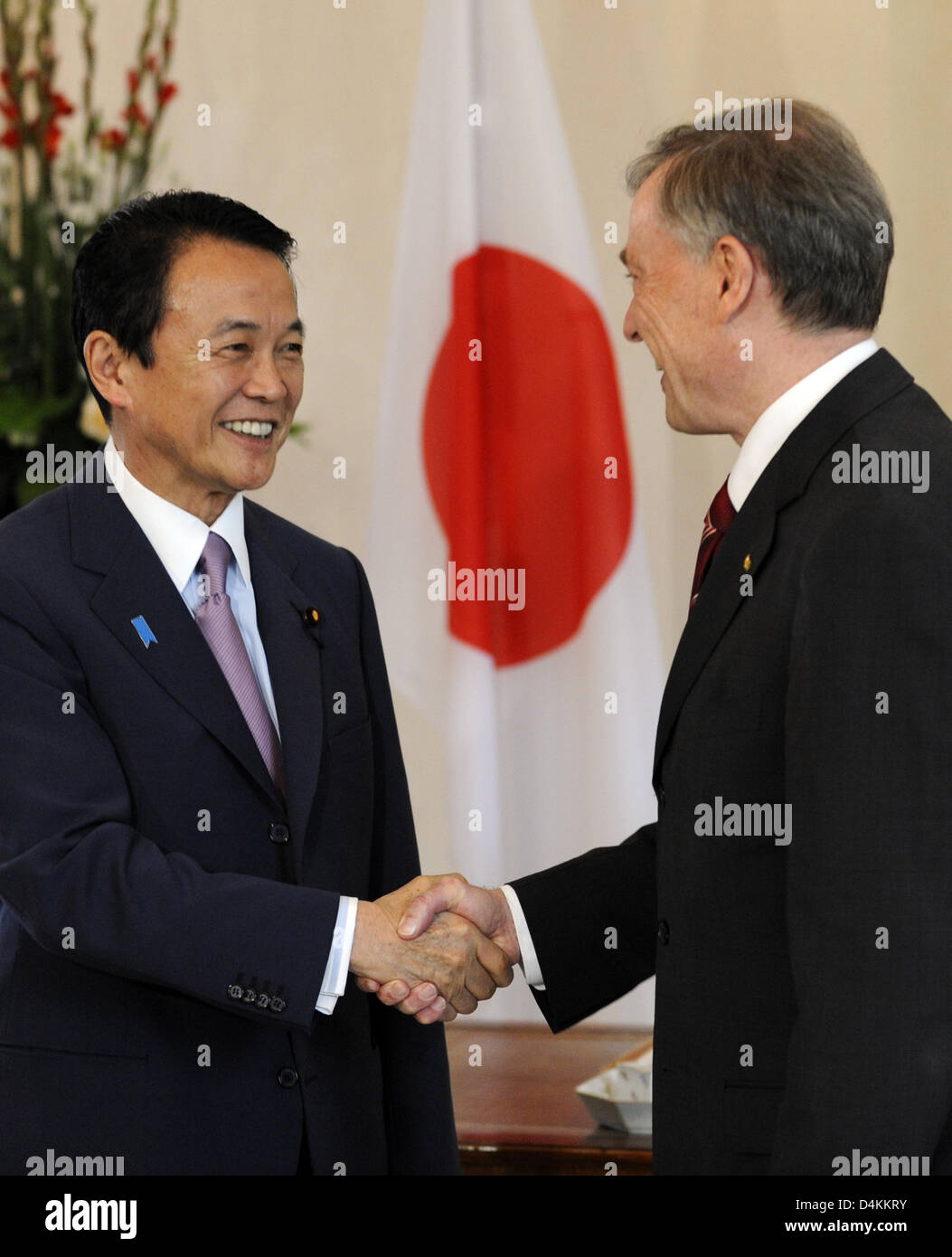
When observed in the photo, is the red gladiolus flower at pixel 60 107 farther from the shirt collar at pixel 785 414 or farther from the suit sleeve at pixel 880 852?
the suit sleeve at pixel 880 852

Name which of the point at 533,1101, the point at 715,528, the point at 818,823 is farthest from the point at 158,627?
the point at 533,1101

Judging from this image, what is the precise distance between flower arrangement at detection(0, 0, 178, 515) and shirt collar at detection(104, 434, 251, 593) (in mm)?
1672

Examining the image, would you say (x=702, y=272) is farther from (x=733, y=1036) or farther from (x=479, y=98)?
(x=479, y=98)

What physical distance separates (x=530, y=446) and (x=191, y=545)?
5.14ft

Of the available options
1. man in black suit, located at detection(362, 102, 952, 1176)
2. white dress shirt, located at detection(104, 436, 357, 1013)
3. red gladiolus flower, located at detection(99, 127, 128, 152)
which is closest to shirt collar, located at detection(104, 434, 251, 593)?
white dress shirt, located at detection(104, 436, 357, 1013)

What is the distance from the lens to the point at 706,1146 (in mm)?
1745

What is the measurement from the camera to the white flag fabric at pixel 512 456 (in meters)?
3.63

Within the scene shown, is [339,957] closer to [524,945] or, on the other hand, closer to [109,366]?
[524,945]

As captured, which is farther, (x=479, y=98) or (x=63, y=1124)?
(x=479, y=98)

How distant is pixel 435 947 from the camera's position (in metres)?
2.32

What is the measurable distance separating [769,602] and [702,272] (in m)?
0.45

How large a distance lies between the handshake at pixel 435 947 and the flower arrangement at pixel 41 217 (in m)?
1.95

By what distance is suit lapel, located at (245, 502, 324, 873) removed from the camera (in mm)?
2092

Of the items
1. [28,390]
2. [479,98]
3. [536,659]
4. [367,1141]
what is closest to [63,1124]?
[367,1141]
